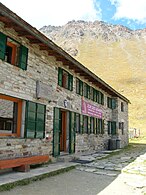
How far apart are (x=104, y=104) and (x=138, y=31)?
413ft

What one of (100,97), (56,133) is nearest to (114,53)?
(100,97)

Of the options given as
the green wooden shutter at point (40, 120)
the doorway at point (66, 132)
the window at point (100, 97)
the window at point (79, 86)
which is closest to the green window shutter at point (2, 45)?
the green wooden shutter at point (40, 120)

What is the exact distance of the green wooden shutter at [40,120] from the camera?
30.0 feet

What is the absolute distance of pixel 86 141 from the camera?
14.1 m

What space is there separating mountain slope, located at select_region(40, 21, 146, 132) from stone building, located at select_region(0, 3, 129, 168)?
23975 millimetres

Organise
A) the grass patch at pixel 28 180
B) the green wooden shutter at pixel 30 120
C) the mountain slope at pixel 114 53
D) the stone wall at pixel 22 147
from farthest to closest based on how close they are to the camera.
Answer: the mountain slope at pixel 114 53 < the green wooden shutter at pixel 30 120 < the stone wall at pixel 22 147 < the grass patch at pixel 28 180

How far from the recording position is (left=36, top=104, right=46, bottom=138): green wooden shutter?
30.0 ft

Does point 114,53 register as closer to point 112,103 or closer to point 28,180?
point 112,103

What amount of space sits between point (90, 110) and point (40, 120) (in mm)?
5978

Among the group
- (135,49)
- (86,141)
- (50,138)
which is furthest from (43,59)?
(135,49)

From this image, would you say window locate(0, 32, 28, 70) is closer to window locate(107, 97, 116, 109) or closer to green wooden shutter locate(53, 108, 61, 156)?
green wooden shutter locate(53, 108, 61, 156)

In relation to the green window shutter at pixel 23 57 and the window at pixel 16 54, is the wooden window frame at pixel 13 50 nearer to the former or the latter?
the window at pixel 16 54

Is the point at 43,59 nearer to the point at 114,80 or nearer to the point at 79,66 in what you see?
the point at 79,66

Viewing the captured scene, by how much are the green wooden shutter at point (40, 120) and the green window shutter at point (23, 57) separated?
1.66 m
